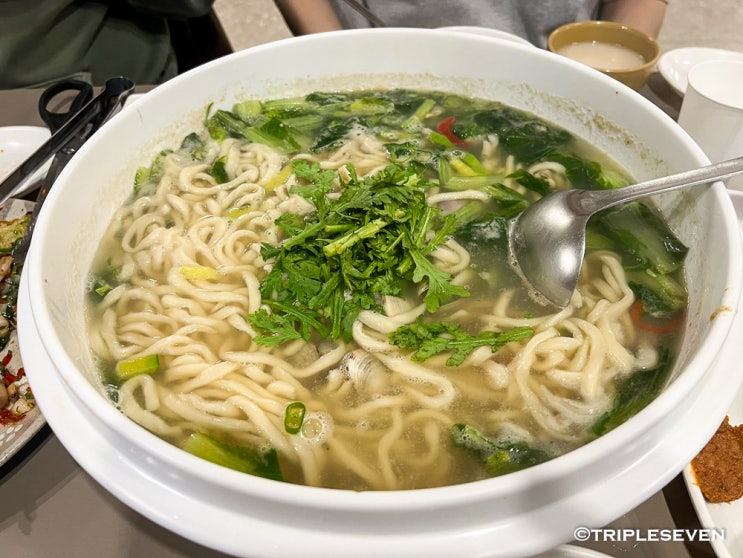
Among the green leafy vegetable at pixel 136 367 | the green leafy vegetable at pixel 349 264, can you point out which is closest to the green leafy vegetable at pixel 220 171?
the green leafy vegetable at pixel 349 264

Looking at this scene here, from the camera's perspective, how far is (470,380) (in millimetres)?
1500

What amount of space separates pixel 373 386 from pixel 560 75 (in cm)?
149

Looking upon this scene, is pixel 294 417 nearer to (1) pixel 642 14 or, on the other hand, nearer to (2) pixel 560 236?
(2) pixel 560 236

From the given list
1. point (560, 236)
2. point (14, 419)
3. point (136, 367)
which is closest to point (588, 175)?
point (560, 236)

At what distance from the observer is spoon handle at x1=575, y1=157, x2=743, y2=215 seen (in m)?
1.53

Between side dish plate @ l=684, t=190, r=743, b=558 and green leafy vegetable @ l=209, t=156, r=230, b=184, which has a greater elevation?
green leafy vegetable @ l=209, t=156, r=230, b=184

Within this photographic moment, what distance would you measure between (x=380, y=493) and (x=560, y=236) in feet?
3.54

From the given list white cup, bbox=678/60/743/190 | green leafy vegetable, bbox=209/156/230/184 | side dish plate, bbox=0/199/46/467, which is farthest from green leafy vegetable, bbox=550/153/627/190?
side dish plate, bbox=0/199/46/467

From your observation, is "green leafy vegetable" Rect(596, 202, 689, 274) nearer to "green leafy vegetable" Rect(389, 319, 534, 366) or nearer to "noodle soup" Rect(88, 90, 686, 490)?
"noodle soup" Rect(88, 90, 686, 490)

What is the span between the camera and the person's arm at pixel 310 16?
3.64m

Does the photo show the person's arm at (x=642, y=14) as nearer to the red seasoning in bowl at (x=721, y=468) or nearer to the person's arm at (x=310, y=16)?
the person's arm at (x=310, y=16)

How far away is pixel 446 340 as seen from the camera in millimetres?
1536

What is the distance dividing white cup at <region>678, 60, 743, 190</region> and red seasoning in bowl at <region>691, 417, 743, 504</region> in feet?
4.18

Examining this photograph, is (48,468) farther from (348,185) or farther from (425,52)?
(425,52)
